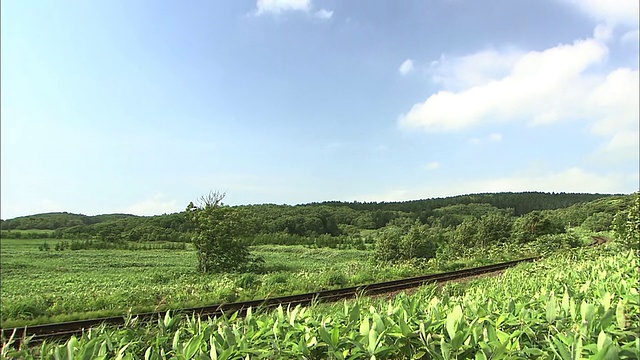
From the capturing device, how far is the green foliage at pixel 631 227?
15492 millimetres

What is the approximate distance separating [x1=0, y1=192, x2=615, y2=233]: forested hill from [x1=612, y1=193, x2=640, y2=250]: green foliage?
34.5 metres

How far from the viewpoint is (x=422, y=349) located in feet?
5.08

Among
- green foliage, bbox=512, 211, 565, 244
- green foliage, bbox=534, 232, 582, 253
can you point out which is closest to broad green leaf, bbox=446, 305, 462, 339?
green foliage, bbox=534, 232, 582, 253

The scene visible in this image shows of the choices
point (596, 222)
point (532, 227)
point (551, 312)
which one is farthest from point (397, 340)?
point (596, 222)

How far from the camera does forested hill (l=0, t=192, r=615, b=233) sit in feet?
171

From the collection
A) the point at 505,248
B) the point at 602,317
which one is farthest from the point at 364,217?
the point at 602,317

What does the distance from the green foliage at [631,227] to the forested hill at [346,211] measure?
3451 cm

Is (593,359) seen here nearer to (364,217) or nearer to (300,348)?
(300,348)

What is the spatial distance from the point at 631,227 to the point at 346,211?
187 feet

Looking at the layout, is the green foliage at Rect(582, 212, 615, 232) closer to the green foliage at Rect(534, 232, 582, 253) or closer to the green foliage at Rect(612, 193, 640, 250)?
the green foliage at Rect(534, 232, 582, 253)

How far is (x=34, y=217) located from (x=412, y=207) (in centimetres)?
7544

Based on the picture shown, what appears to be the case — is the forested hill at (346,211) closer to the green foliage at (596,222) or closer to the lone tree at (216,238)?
the green foliage at (596,222)

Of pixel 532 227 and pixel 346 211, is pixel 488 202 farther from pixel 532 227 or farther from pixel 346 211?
pixel 532 227

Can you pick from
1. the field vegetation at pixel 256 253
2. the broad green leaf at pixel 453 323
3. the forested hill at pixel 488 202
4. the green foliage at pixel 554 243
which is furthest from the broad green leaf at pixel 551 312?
the forested hill at pixel 488 202
